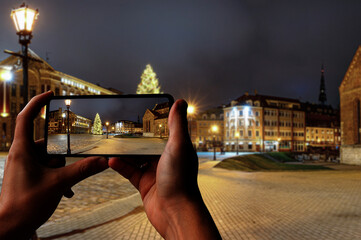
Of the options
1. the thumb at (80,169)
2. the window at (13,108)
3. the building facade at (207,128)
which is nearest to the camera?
the thumb at (80,169)

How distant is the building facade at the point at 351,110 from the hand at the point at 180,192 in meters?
62.2

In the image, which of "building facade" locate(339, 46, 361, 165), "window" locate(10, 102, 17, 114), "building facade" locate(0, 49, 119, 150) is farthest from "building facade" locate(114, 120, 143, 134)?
"building facade" locate(339, 46, 361, 165)

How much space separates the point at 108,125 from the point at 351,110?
65.3m

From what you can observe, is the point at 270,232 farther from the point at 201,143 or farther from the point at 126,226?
the point at 201,143

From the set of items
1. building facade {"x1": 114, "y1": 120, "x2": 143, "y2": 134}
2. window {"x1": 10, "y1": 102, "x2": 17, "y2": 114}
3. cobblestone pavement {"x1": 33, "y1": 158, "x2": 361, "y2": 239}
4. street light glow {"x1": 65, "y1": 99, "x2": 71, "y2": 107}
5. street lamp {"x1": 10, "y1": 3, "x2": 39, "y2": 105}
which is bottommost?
cobblestone pavement {"x1": 33, "y1": 158, "x2": 361, "y2": 239}

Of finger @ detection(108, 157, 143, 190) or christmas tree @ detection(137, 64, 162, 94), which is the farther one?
christmas tree @ detection(137, 64, 162, 94)

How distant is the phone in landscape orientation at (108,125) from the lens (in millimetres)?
2596

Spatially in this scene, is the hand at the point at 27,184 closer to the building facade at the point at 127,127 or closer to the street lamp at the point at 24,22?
the building facade at the point at 127,127

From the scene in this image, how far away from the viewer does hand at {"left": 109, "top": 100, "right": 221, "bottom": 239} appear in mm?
1714

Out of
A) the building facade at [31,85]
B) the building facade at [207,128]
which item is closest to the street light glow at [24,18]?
the building facade at [31,85]

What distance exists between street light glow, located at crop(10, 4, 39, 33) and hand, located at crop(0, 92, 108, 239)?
305 inches

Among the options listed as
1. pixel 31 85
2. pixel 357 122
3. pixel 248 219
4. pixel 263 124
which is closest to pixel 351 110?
pixel 357 122

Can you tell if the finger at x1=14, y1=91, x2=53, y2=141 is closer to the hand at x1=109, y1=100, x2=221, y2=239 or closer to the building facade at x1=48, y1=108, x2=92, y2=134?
the building facade at x1=48, y1=108, x2=92, y2=134

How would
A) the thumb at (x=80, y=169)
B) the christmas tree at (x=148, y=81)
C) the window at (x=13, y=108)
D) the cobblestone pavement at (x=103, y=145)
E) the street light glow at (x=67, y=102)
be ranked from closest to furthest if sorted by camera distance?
the thumb at (x=80, y=169) < the cobblestone pavement at (x=103, y=145) < the street light glow at (x=67, y=102) < the christmas tree at (x=148, y=81) < the window at (x=13, y=108)
